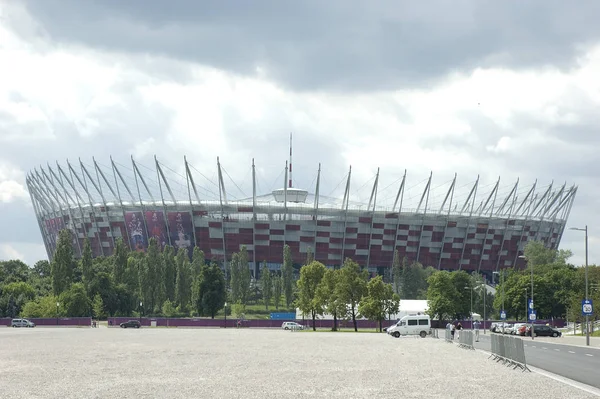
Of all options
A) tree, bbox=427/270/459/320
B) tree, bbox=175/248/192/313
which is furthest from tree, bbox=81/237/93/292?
tree, bbox=427/270/459/320

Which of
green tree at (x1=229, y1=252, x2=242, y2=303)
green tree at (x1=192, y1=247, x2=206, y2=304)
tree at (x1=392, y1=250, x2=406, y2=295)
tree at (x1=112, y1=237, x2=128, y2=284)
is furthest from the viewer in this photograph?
tree at (x1=392, y1=250, x2=406, y2=295)

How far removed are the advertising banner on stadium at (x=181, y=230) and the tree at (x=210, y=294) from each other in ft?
135

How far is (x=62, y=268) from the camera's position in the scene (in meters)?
109

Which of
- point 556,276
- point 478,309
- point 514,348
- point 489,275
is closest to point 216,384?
point 514,348

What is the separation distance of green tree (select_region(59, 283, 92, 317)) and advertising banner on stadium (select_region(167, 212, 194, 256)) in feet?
153

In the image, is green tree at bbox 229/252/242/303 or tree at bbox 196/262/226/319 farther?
green tree at bbox 229/252/242/303

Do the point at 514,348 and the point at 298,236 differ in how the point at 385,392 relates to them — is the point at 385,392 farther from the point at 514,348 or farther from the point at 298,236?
the point at 298,236

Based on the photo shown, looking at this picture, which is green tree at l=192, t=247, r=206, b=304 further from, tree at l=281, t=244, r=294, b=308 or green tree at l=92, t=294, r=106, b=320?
tree at l=281, t=244, r=294, b=308

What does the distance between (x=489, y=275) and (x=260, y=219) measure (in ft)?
185

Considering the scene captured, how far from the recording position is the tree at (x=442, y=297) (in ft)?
346

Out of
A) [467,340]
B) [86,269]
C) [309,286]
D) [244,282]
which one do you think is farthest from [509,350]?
[244,282]

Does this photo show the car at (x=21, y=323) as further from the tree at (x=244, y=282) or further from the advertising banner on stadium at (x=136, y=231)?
the advertising banner on stadium at (x=136, y=231)

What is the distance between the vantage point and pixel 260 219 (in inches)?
6024

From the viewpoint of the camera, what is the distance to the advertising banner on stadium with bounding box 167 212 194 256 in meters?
152
